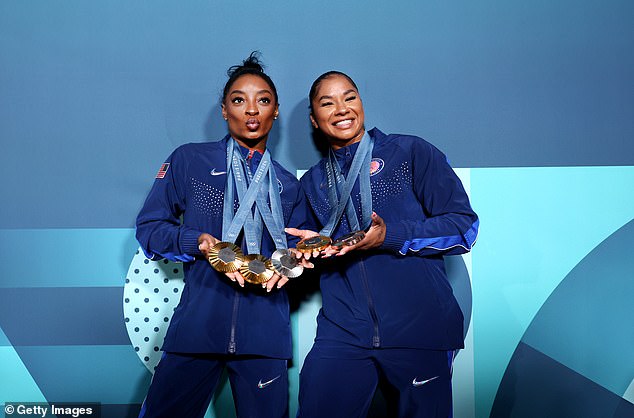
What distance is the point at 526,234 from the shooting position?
267 cm

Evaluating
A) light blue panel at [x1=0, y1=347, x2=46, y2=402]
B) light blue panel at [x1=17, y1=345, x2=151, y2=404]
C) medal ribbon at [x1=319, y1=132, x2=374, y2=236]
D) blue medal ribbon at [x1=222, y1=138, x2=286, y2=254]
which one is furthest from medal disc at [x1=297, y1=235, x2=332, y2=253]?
light blue panel at [x1=0, y1=347, x2=46, y2=402]

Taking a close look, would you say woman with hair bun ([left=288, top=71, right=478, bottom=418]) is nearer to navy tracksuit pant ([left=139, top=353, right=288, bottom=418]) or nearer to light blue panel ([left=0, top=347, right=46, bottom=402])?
navy tracksuit pant ([left=139, top=353, right=288, bottom=418])

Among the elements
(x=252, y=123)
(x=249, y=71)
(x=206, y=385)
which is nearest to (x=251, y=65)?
(x=249, y=71)

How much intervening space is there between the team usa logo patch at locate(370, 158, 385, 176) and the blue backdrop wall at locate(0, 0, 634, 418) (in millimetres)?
456

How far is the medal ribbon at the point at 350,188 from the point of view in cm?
215

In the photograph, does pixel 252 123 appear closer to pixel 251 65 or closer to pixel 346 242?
pixel 251 65

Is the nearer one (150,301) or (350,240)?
(350,240)

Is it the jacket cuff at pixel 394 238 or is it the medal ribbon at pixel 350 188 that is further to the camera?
the medal ribbon at pixel 350 188

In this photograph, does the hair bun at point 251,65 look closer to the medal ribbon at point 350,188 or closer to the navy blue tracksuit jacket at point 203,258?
the navy blue tracksuit jacket at point 203,258

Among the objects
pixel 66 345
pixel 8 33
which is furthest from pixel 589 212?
pixel 8 33

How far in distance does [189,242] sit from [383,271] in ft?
2.27

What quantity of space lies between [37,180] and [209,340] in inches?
48.5

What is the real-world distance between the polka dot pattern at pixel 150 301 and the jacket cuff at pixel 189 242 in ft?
1.77

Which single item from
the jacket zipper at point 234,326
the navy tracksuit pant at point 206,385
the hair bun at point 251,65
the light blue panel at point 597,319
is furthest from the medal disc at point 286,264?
the light blue panel at point 597,319
